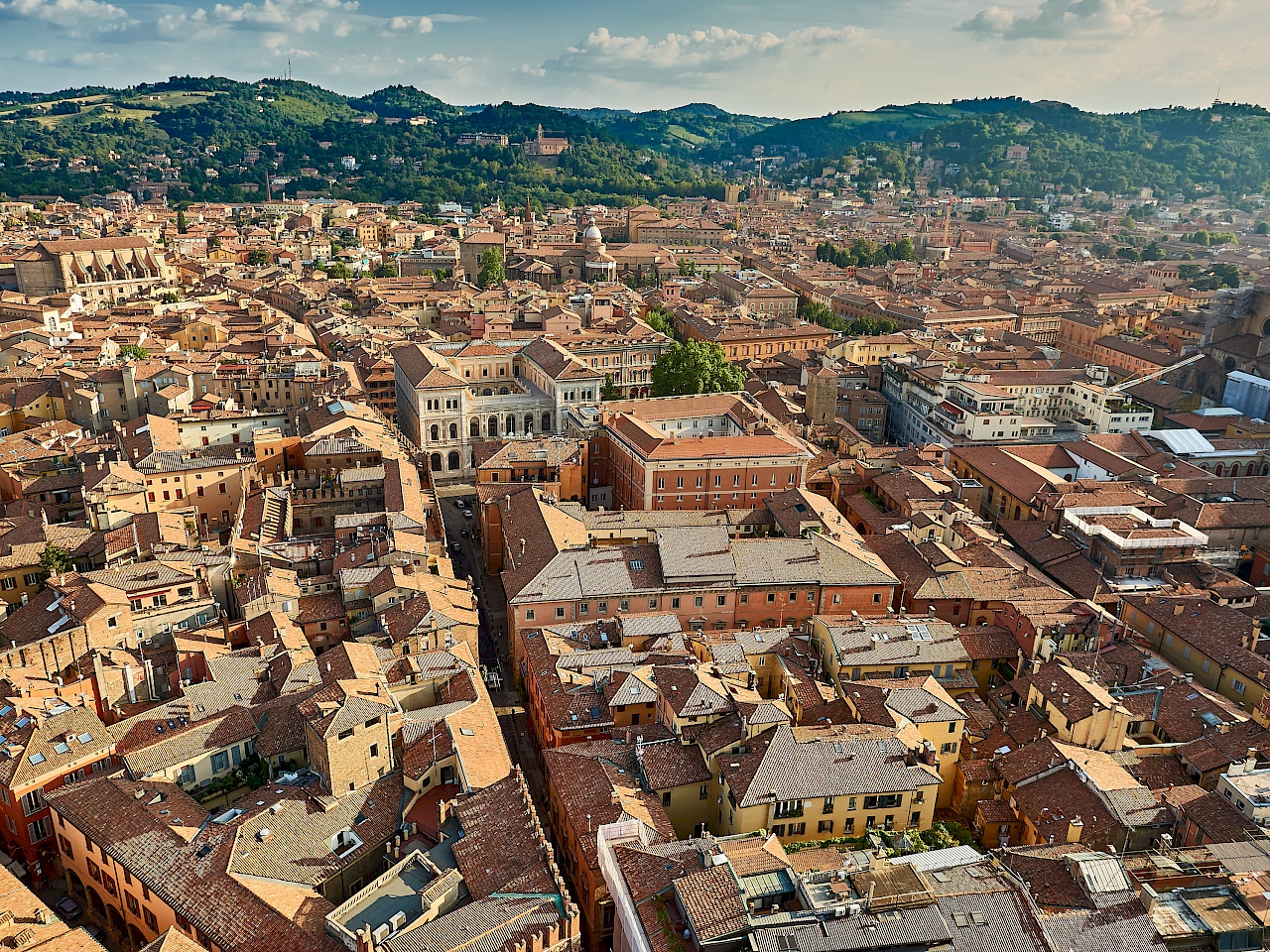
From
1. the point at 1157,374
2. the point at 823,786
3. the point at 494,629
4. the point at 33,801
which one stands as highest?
the point at 1157,374

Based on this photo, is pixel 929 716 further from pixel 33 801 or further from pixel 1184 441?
pixel 1184 441

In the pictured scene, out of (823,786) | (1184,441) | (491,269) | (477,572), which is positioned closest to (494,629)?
(477,572)

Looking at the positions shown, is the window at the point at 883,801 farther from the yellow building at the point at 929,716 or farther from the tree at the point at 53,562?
the tree at the point at 53,562

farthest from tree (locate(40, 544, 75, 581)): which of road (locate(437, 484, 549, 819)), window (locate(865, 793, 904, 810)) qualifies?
window (locate(865, 793, 904, 810))

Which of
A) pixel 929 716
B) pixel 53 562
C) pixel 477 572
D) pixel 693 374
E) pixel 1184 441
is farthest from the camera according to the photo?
pixel 693 374

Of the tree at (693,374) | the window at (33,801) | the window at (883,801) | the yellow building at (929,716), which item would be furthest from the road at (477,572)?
the tree at (693,374)

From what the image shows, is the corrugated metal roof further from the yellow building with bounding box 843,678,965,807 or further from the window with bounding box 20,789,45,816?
the window with bounding box 20,789,45,816

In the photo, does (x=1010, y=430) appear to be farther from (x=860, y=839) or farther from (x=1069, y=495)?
(x=860, y=839)
